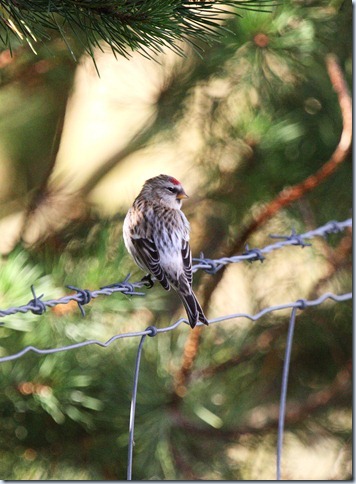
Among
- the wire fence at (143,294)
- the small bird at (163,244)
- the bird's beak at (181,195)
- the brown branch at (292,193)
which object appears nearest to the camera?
the wire fence at (143,294)

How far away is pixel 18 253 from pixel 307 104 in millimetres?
1022

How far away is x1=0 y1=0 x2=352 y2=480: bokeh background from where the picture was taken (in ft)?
6.96

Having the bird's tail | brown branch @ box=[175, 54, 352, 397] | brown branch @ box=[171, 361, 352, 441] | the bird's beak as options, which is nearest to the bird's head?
the bird's beak

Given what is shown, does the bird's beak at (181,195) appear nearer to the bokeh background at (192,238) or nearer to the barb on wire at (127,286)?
the bokeh background at (192,238)

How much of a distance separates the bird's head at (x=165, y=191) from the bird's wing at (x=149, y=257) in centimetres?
26

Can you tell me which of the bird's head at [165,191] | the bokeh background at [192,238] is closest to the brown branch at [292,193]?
the bokeh background at [192,238]

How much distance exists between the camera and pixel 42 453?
2203 mm

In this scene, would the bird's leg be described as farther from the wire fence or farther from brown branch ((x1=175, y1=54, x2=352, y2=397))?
the wire fence

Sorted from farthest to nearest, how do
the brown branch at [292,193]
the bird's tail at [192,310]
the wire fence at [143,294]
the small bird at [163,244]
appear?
the brown branch at [292,193] → the small bird at [163,244] → the bird's tail at [192,310] → the wire fence at [143,294]

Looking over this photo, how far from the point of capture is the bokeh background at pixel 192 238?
6.96 ft

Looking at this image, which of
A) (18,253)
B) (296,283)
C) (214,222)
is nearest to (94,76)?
(214,222)

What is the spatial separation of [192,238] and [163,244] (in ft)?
0.98

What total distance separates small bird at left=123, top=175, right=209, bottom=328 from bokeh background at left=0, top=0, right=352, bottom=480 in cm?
6

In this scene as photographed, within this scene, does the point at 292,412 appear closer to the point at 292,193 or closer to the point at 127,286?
the point at 292,193
